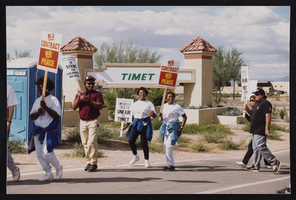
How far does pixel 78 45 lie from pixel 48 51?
1266 centimetres

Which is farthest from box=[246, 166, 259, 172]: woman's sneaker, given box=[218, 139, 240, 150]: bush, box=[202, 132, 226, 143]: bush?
box=[202, 132, 226, 143]: bush

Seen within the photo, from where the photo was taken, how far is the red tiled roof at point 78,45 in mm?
19469

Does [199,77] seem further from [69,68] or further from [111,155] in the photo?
[69,68]

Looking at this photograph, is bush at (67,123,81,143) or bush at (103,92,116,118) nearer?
bush at (67,123,81,143)

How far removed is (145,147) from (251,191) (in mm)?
2794

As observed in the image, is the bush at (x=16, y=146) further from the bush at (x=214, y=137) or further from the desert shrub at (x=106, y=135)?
the bush at (x=214, y=137)

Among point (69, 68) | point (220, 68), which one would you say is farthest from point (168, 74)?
point (220, 68)

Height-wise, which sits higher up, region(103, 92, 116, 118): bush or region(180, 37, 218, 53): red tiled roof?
region(180, 37, 218, 53): red tiled roof

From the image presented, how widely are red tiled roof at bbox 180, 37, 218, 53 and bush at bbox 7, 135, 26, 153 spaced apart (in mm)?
12222

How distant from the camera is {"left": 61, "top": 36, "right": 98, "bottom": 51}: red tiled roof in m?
19.5

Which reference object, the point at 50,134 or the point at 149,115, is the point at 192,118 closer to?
the point at 149,115

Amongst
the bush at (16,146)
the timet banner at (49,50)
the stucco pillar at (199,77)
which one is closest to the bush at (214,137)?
the stucco pillar at (199,77)

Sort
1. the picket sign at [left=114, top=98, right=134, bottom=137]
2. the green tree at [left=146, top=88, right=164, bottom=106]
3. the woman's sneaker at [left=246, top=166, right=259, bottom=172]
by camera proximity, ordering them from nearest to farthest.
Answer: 1. the woman's sneaker at [left=246, top=166, right=259, bottom=172]
2. the picket sign at [left=114, top=98, right=134, bottom=137]
3. the green tree at [left=146, top=88, right=164, bottom=106]

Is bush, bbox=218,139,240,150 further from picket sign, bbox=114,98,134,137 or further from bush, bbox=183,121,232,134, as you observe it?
Answer: picket sign, bbox=114,98,134,137
